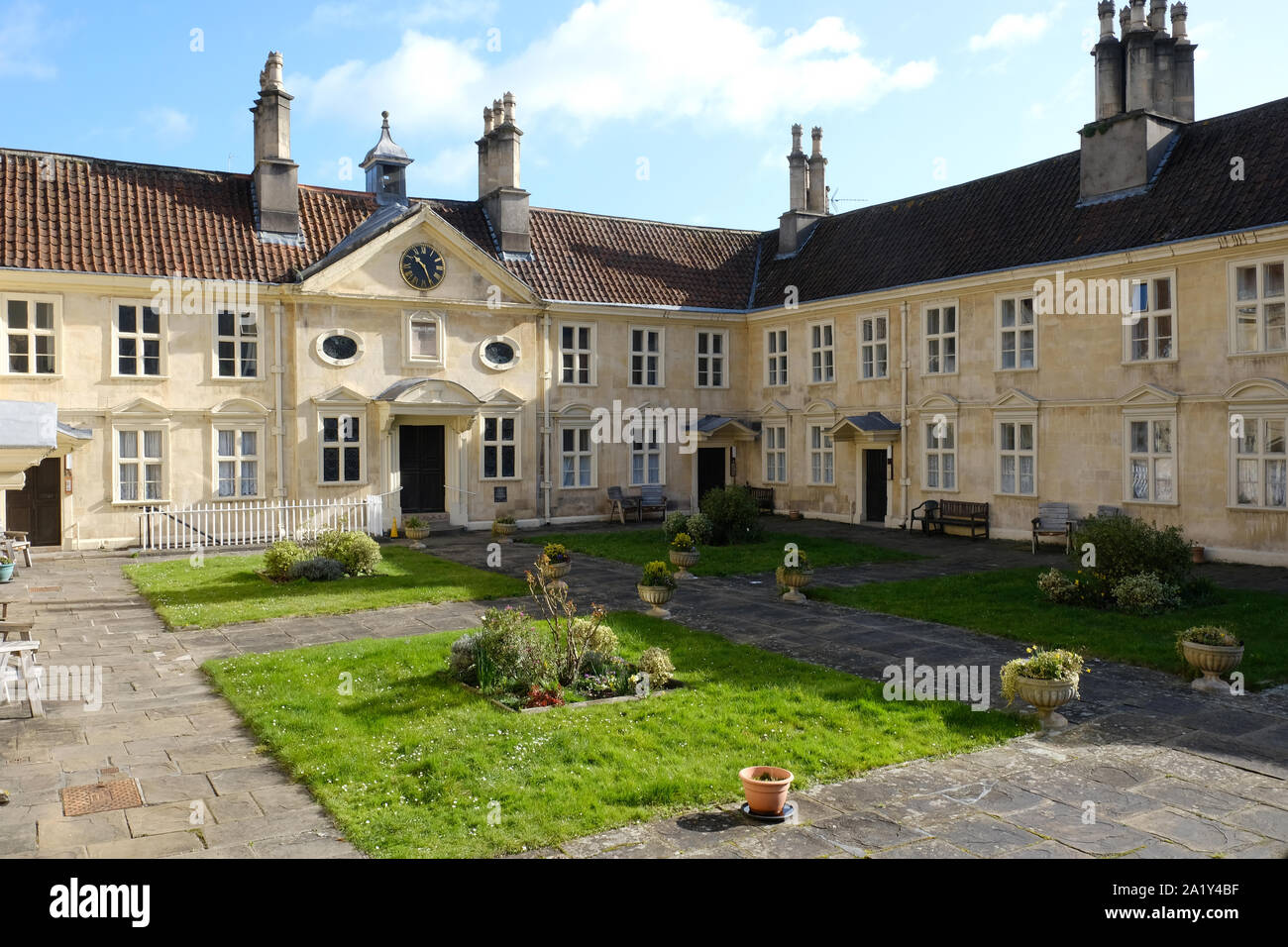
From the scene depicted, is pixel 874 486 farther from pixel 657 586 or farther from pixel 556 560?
pixel 657 586

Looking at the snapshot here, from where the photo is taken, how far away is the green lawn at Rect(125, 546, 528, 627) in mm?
15891

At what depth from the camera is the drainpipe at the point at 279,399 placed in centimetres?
2583

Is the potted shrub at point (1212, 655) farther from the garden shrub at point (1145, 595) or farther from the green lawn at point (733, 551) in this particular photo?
the green lawn at point (733, 551)

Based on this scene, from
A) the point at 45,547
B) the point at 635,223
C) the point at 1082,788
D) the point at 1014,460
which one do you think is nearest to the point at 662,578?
the point at 1082,788

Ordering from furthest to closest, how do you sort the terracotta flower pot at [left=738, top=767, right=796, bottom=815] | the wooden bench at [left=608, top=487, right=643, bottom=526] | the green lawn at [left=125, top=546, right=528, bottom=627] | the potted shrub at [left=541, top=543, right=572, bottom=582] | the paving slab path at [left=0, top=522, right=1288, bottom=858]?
the wooden bench at [left=608, top=487, right=643, bottom=526] < the potted shrub at [left=541, top=543, right=572, bottom=582] < the green lawn at [left=125, top=546, right=528, bottom=627] < the terracotta flower pot at [left=738, top=767, right=796, bottom=815] < the paving slab path at [left=0, top=522, right=1288, bottom=858]

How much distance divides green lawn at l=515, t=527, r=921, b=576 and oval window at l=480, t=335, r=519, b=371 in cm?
536

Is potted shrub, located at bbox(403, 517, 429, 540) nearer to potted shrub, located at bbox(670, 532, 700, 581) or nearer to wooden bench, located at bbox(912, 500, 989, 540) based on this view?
potted shrub, located at bbox(670, 532, 700, 581)

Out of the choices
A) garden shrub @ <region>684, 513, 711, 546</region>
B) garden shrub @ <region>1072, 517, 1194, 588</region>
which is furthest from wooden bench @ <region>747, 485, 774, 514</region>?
garden shrub @ <region>1072, 517, 1194, 588</region>

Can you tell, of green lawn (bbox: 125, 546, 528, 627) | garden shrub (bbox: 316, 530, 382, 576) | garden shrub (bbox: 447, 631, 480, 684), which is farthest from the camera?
garden shrub (bbox: 316, 530, 382, 576)

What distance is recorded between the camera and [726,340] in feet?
108

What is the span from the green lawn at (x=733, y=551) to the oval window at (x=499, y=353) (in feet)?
17.6

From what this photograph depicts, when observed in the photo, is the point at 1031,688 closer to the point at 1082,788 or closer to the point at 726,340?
the point at 1082,788

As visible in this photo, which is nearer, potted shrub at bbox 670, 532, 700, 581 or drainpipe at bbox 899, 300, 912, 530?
potted shrub at bbox 670, 532, 700, 581

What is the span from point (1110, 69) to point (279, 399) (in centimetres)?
2191
